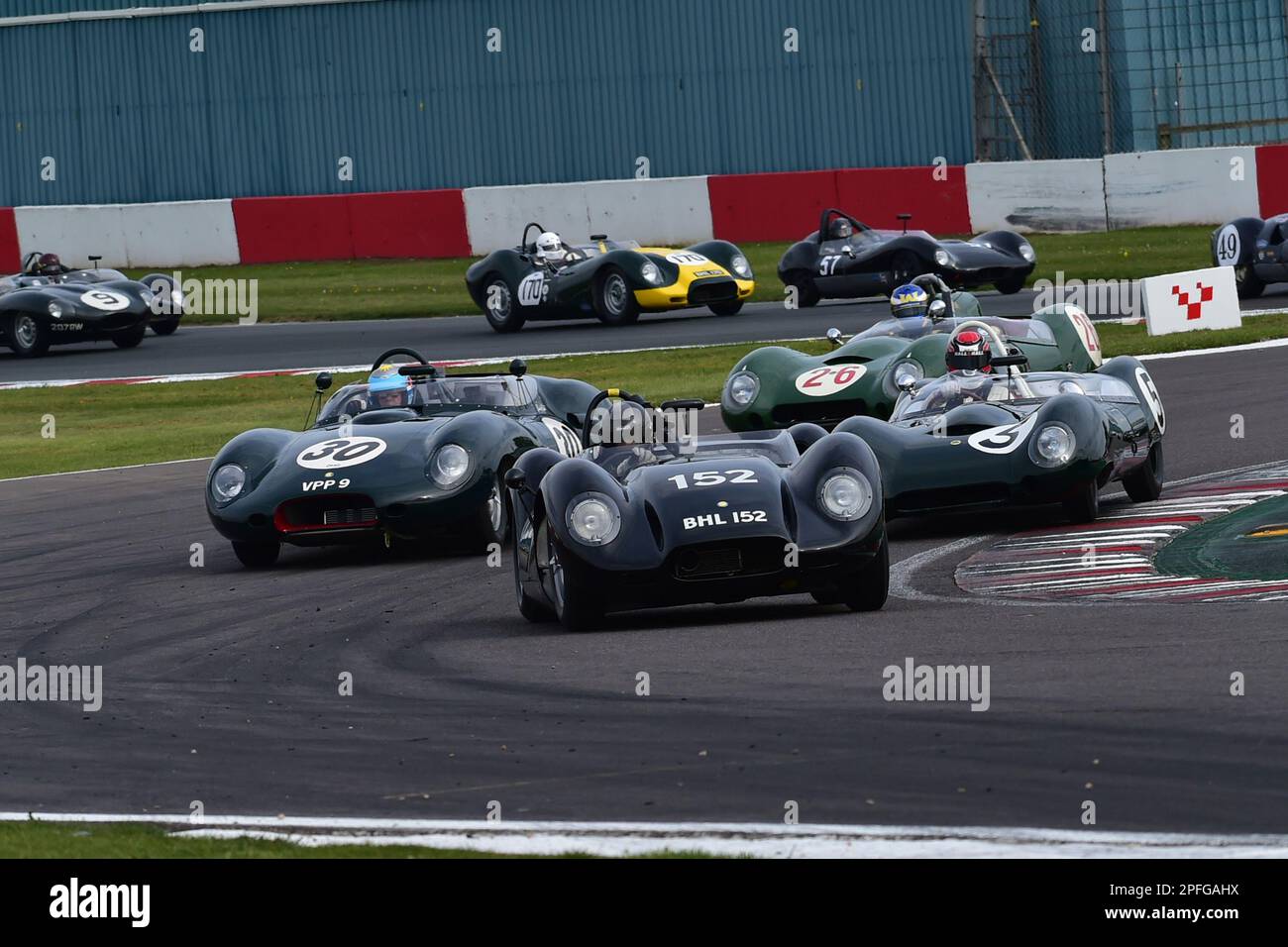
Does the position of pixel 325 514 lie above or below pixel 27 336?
below

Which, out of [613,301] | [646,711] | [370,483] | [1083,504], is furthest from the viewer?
[613,301]

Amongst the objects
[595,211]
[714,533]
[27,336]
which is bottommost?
[714,533]

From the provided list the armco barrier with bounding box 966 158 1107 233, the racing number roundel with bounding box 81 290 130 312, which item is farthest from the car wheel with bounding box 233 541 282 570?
the armco barrier with bounding box 966 158 1107 233

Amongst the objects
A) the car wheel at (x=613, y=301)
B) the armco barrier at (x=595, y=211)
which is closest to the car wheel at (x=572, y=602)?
the car wheel at (x=613, y=301)

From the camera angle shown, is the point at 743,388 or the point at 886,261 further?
the point at 886,261

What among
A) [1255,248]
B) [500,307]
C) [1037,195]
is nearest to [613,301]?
[500,307]

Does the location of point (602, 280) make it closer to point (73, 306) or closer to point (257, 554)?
point (73, 306)

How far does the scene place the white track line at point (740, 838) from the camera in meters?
5.00

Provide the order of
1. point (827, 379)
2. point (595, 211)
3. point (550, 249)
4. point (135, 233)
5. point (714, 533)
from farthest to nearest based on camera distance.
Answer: point (135, 233), point (595, 211), point (550, 249), point (827, 379), point (714, 533)

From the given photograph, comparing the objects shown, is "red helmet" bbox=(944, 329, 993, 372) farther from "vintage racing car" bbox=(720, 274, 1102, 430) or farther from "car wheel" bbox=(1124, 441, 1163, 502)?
"vintage racing car" bbox=(720, 274, 1102, 430)

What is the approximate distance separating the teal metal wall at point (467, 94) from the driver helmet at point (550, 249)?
8764 mm

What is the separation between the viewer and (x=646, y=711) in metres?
7.07

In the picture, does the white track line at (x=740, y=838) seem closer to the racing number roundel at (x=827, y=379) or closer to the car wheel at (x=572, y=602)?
the car wheel at (x=572, y=602)

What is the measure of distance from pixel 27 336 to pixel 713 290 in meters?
8.63
